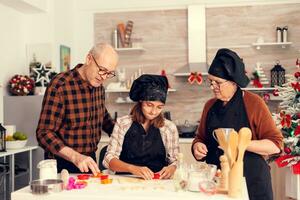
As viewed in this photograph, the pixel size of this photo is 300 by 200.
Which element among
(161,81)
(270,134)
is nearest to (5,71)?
(161,81)

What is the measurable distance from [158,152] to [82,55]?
3356mm

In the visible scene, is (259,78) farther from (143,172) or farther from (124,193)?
(124,193)

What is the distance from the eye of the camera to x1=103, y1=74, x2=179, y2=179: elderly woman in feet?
8.76

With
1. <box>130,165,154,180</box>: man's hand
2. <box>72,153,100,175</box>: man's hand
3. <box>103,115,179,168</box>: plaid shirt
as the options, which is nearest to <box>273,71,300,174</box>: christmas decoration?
<box>103,115,179,168</box>: plaid shirt

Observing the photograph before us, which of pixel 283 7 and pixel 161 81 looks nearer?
pixel 161 81

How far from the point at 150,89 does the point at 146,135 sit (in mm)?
311

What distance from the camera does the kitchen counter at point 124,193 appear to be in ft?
6.49

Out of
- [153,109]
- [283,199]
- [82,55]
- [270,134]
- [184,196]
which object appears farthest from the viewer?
[82,55]

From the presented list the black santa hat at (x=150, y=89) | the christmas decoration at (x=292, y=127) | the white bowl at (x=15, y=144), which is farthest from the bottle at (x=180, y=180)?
the white bowl at (x=15, y=144)

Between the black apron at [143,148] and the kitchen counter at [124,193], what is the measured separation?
16.8 inches

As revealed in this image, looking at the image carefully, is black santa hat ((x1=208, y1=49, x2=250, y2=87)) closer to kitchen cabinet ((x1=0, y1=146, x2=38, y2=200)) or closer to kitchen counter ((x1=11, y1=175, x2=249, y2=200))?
kitchen counter ((x1=11, y1=175, x2=249, y2=200))

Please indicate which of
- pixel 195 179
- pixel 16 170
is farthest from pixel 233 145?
pixel 16 170

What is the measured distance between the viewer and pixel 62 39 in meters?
5.40

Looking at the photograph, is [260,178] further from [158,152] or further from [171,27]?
[171,27]
